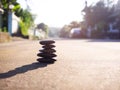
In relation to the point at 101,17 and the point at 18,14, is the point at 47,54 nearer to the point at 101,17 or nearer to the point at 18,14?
the point at 18,14

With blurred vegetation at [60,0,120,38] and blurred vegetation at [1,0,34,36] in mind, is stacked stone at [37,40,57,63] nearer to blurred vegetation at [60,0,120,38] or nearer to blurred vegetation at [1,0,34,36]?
blurred vegetation at [1,0,34,36]

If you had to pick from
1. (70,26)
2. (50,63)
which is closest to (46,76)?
(50,63)

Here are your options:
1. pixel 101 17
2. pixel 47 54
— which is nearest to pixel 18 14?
pixel 101 17

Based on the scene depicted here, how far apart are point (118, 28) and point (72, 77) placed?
185 ft

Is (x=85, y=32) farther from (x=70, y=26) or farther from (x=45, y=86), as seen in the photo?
(x=45, y=86)

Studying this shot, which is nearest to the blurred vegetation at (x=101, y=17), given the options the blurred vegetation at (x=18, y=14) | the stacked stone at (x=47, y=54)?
the blurred vegetation at (x=18, y=14)

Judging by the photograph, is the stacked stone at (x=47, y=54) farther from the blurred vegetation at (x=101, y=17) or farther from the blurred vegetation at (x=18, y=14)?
the blurred vegetation at (x=101, y=17)

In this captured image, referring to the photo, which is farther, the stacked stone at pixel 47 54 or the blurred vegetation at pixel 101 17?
the blurred vegetation at pixel 101 17

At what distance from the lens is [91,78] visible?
7637 millimetres

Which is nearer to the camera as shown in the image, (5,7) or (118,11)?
(5,7)

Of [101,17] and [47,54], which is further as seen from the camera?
[101,17]

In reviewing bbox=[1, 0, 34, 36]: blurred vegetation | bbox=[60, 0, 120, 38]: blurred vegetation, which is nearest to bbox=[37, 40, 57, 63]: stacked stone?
bbox=[1, 0, 34, 36]: blurred vegetation

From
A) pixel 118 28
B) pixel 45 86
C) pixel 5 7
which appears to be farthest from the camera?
pixel 118 28

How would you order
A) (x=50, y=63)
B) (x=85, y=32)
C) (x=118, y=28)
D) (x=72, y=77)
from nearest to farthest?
(x=72, y=77) → (x=50, y=63) → (x=118, y=28) → (x=85, y=32)
